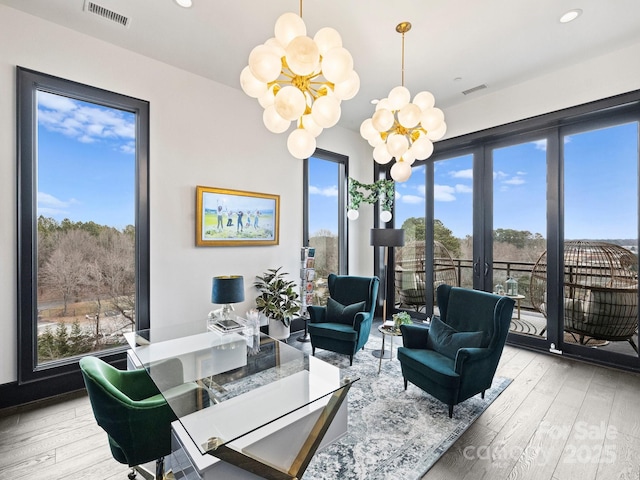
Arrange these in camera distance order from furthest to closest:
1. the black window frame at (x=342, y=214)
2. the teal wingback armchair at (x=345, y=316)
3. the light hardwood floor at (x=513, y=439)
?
the black window frame at (x=342, y=214)
the teal wingback armchair at (x=345, y=316)
the light hardwood floor at (x=513, y=439)

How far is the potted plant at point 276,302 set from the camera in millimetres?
3979

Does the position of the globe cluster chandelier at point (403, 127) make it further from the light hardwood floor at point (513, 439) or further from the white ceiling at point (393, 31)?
the light hardwood floor at point (513, 439)

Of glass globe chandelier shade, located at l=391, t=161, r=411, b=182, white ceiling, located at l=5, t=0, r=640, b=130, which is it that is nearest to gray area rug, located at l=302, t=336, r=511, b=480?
glass globe chandelier shade, located at l=391, t=161, r=411, b=182

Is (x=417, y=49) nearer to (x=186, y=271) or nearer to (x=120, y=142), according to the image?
(x=120, y=142)

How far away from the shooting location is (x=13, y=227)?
2645 mm

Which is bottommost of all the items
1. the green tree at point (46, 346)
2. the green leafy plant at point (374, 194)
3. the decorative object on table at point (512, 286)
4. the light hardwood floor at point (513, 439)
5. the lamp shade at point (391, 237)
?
the light hardwood floor at point (513, 439)

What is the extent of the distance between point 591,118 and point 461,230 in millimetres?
1958

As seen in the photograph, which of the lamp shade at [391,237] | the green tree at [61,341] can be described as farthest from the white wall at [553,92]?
the green tree at [61,341]

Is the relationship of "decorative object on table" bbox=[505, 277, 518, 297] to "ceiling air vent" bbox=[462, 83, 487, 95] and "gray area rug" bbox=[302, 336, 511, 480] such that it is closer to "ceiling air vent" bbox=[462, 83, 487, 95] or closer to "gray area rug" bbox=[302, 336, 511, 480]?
"gray area rug" bbox=[302, 336, 511, 480]

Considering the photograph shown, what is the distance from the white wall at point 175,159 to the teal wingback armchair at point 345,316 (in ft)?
2.94

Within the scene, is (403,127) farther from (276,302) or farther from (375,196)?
(375,196)

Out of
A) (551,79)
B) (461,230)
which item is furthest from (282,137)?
(551,79)

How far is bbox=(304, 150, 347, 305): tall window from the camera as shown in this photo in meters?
5.00

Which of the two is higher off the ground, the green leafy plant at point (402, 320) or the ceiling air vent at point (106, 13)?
the ceiling air vent at point (106, 13)
